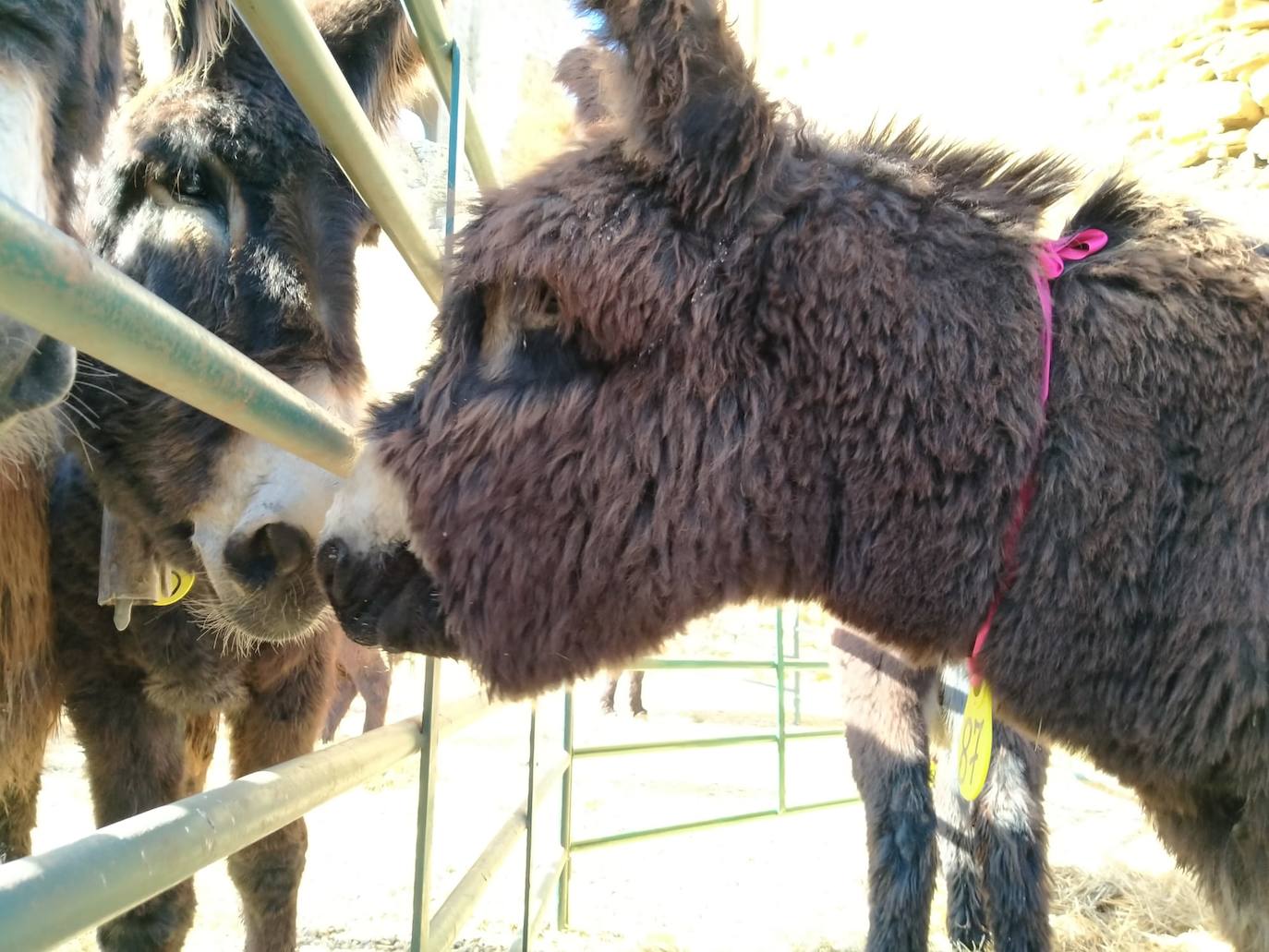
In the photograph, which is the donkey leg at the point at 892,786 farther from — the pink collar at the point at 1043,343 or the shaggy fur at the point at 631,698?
the shaggy fur at the point at 631,698

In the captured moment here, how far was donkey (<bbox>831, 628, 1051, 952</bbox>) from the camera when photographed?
10.3ft

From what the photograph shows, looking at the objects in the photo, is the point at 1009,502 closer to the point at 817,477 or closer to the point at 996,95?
the point at 817,477

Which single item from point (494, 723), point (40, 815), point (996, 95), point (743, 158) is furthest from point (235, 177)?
point (996, 95)

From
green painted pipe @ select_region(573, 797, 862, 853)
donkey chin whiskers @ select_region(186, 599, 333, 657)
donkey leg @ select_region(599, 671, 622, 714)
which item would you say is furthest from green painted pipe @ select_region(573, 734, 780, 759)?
donkey leg @ select_region(599, 671, 622, 714)

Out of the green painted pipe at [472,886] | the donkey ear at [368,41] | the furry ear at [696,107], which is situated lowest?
the green painted pipe at [472,886]

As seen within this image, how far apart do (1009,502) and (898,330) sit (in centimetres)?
30

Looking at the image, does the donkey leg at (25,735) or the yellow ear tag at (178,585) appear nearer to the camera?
the donkey leg at (25,735)

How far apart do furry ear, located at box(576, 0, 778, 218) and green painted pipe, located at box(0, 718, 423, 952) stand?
101 centimetres

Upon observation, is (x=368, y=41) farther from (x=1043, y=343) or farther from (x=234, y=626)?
(x=1043, y=343)

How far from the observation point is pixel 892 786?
3.31 meters

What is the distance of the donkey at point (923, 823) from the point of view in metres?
3.15

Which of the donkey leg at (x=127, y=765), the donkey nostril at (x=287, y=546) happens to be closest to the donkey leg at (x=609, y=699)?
the donkey leg at (x=127, y=765)

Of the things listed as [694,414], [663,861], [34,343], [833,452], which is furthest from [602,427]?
[663,861]

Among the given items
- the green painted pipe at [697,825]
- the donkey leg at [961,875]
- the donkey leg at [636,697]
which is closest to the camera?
the donkey leg at [961,875]
